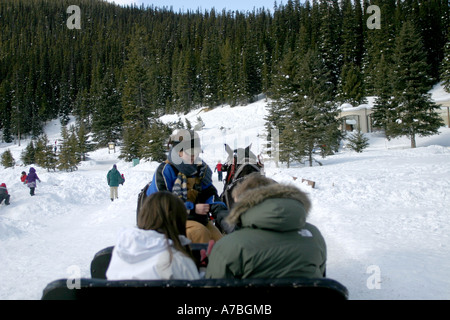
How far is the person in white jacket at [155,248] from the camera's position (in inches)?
78.3

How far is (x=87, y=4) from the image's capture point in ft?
539

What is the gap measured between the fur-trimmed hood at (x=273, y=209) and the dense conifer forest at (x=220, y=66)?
20.2 meters

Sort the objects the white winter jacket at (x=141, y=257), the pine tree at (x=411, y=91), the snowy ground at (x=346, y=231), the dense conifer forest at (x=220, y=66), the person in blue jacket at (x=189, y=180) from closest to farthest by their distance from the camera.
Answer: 1. the white winter jacket at (x=141, y=257)
2. the person in blue jacket at (x=189, y=180)
3. the snowy ground at (x=346, y=231)
4. the pine tree at (x=411, y=91)
5. the dense conifer forest at (x=220, y=66)

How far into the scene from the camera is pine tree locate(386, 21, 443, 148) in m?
26.9

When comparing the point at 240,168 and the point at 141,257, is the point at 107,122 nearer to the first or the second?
the point at 240,168

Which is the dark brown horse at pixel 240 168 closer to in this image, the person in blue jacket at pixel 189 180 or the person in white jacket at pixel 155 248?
the person in blue jacket at pixel 189 180

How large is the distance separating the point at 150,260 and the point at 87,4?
198 meters

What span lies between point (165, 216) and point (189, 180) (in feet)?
5.65

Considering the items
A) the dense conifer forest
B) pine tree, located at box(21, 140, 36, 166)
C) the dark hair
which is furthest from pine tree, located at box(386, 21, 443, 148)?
pine tree, located at box(21, 140, 36, 166)

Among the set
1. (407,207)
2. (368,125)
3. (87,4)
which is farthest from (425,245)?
(87,4)

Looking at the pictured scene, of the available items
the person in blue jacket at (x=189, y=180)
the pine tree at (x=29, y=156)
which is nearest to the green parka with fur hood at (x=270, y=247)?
the person in blue jacket at (x=189, y=180)

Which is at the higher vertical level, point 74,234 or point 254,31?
point 254,31
